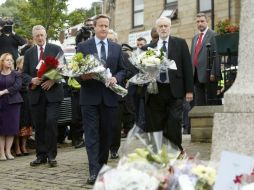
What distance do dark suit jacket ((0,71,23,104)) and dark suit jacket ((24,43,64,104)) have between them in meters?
1.58

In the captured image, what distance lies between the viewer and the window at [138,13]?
29.5 m

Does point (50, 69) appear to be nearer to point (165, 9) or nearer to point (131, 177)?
point (131, 177)

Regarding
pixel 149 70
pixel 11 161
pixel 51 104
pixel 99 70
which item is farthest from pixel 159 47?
pixel 11 161

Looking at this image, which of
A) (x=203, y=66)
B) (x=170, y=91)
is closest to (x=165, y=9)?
(x=203, y=66)

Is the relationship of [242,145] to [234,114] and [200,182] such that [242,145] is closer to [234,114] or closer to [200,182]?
[234,114]

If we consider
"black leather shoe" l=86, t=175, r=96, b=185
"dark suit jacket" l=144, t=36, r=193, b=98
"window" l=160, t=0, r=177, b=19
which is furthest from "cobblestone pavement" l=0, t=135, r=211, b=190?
"window" l=160, t=0, r=177, b=19

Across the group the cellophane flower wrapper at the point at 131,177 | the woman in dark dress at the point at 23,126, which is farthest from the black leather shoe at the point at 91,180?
the woman in dark dress at the point at 23,126

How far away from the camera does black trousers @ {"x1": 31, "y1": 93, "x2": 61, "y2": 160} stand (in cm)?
870

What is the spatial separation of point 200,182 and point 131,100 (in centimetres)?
744

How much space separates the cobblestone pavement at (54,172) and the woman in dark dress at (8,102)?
1.72 ft

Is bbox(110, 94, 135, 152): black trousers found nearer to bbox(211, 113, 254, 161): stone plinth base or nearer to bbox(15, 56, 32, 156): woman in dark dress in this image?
bbox(15, 56, 32, 156): woman in dark dress

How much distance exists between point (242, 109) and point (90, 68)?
2530 millimetres

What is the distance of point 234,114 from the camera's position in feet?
16.5

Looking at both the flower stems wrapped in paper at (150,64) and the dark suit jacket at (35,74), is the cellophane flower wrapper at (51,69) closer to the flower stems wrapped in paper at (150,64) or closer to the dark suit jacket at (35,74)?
the dark suit jacket at (35,74)
